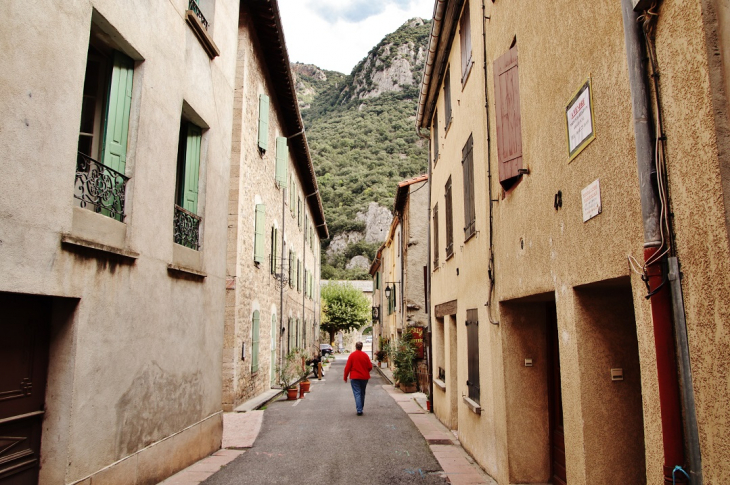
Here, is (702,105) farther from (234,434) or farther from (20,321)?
(234,434)

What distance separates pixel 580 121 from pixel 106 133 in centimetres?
446

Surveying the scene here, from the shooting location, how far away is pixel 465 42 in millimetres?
8711

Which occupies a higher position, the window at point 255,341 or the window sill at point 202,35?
the window sill at point 202,35

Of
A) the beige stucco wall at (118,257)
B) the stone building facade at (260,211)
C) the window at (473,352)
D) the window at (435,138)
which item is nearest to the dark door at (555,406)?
the window at (473,352)

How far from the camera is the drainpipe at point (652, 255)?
2510 millimetres

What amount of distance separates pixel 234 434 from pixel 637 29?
868 cm

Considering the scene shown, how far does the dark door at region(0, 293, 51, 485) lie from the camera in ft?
12.8

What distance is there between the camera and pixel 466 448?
7.88 m

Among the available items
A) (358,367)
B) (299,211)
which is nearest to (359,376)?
(358,367)

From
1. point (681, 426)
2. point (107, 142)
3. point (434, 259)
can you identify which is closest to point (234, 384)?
point (434, 259)

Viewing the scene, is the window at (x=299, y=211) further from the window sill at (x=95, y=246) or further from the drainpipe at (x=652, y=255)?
the drainpipe at (x=652, y=255)

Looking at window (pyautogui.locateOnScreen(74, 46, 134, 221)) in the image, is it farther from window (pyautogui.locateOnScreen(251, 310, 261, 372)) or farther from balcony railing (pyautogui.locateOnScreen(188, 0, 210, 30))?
window (pyautogui.locateOnScreen(251, 310, 261, 372))

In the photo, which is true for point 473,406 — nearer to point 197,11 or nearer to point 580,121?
point 580,121

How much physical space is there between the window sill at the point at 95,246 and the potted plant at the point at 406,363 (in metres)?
11.8
